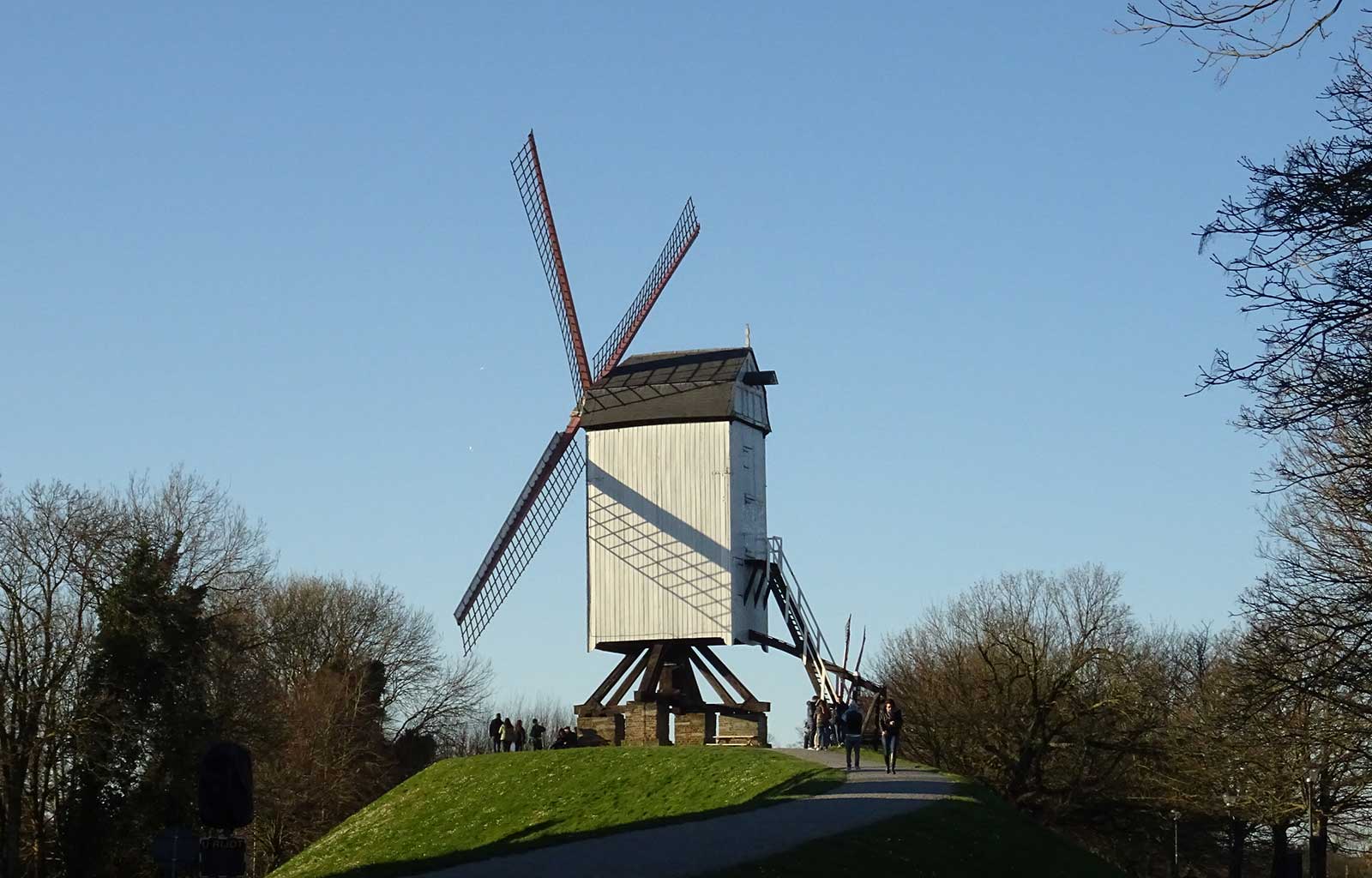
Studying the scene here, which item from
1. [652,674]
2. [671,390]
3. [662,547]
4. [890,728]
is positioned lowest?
[890,728]

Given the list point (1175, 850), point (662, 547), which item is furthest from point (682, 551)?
point (1175, 850)

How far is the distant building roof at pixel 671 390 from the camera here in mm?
44219

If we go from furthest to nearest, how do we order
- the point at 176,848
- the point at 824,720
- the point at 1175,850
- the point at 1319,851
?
the point at 1175,850 → the point at 1319,851 → the point at 824,720 → the point at 176,848

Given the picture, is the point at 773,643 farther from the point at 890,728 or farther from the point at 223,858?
the point at 223,858

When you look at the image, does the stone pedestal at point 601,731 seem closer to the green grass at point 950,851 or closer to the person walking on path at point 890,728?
the person walking on path at point 890,728

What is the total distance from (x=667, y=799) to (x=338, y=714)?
34236 millimetres

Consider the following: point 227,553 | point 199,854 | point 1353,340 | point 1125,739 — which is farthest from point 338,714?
point 1353,340

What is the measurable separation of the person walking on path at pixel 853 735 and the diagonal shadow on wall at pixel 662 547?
6272 mm

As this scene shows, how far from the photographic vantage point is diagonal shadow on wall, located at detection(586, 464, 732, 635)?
4334 centimetres

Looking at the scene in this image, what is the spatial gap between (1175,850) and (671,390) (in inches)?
853

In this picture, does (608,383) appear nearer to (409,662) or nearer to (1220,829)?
(1220,829)

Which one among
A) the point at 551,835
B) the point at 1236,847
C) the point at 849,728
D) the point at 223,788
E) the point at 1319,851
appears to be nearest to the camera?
the point at 223,788

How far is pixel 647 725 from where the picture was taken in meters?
43.9

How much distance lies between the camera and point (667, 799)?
117ft
